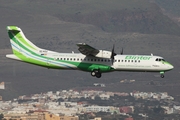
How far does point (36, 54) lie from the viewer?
62.9 m

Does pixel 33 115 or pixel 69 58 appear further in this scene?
pixel 33 115

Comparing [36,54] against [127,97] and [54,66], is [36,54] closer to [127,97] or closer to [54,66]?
[54,66]

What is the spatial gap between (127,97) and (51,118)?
3195 inches

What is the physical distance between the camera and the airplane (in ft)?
198

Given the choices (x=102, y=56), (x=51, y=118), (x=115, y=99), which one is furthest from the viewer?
(x=115, y=99)

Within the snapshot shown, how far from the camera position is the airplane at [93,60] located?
198ft

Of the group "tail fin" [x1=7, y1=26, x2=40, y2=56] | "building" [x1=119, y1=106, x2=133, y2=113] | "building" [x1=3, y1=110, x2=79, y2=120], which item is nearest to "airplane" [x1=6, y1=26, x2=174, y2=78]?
"tail fin" [x1=7, y1=26, x2=40, y2=56]

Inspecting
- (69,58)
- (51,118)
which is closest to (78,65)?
(69,58)

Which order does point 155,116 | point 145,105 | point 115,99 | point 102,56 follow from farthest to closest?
1. point 115,99
2. point 145,105
3. point 155,116
4. point 102,56

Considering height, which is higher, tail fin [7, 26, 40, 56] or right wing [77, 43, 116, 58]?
tail fin [7, 26, 40, 56]

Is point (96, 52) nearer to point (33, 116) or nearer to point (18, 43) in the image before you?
point (18, 43)

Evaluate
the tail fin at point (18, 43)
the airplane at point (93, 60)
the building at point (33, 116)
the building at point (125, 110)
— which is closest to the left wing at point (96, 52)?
the airplane at point (93, 60)

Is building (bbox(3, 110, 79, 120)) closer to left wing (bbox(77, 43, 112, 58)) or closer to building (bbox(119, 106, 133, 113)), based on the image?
building (bbox(119, 106, 133, 113))

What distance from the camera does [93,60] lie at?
61.0 meters
